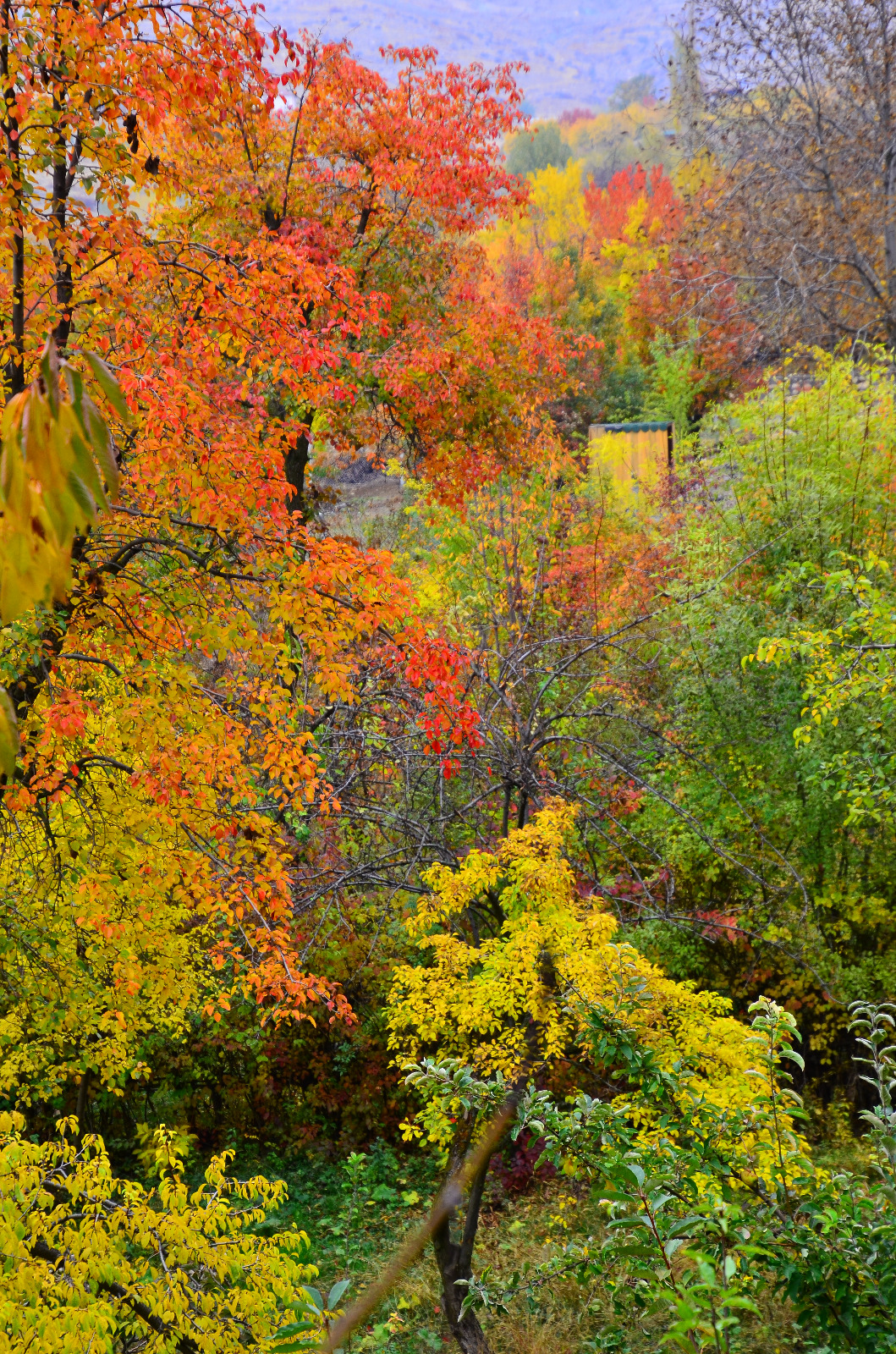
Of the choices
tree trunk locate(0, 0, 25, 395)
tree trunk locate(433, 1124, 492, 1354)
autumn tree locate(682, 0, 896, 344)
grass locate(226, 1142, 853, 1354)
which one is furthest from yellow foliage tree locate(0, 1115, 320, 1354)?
autumn tree locate(682, 0, 896, 344)

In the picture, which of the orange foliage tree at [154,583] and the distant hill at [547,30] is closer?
the orange foliage tree at [154,583]

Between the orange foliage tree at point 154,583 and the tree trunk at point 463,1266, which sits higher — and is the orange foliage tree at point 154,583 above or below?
above

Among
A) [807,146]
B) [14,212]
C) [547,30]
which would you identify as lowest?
[14,212]

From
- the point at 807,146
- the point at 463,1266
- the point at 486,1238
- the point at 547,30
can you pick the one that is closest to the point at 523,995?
the point at 463,1266

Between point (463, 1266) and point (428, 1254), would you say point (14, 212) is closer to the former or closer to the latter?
point (463, 1266)

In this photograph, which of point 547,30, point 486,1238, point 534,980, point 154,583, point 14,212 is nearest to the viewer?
point 14,212

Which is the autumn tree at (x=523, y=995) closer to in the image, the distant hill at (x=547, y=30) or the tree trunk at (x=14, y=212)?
the tree trunk at (x=14, y=212)

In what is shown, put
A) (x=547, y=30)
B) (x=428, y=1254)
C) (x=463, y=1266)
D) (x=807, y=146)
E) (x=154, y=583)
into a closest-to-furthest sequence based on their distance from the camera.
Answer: (x=154, y=583), (x=463, y=1266), (x=428, y=1254), (x=807, y=146), (x=547, y=30)

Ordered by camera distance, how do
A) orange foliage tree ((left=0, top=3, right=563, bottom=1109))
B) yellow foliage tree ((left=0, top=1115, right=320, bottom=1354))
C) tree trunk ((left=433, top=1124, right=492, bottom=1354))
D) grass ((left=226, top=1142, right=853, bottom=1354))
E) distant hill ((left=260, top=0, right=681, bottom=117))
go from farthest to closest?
distant hill ((left=260, top=0, right=681, bottom=117))
grass ((left=226, top=1142, right=853, bottom=1354))
tree trunk ((left=433, top=1124, right=492, bottom=1354))
orange foliage tree ((left=0, top=3, right=563, bottom=1109))
yellow foliage tree ((left=0, top=1115, right=320, bottom=1354))

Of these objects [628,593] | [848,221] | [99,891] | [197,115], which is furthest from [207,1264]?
[848,221]

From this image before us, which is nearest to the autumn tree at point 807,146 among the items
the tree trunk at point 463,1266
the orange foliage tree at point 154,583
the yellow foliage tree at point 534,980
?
the orange foliage tree at point 154,583

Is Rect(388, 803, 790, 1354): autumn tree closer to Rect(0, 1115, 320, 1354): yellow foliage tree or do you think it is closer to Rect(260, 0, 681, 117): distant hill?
Rect(0, 1115, 320, 1354): yellow foliage tree

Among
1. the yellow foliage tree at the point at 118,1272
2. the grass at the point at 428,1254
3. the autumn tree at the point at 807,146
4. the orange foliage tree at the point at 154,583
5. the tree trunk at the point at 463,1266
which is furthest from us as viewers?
the autumn tree at the point at 807,146

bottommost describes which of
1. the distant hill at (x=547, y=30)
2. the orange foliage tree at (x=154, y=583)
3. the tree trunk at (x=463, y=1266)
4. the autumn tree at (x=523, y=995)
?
the tree trunk at (x=463, y=1266)
